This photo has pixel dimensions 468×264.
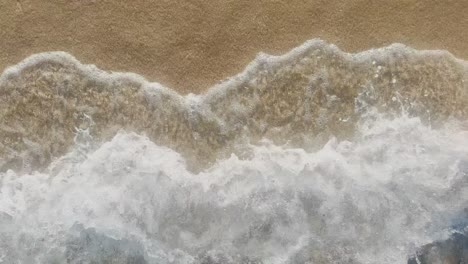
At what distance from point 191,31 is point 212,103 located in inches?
33.3

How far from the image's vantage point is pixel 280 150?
23.7ft

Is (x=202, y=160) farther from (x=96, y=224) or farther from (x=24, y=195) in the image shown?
(x=24, y=195)

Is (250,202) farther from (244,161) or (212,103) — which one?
(212,103)

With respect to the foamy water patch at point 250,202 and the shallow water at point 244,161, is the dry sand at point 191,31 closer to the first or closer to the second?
the shallow water at point 244,161

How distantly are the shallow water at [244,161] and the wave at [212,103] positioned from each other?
12 millimetres

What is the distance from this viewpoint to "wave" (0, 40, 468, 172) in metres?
7.27

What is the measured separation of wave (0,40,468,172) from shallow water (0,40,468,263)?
1 cm

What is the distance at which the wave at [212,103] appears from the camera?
7270 millimetres

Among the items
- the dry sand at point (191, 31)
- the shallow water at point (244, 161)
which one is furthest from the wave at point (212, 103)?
the dry sand at point (191, 31)

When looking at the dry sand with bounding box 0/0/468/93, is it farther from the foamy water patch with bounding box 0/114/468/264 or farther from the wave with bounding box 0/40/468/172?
the foamy water patch with bounding box 0/114/468/264

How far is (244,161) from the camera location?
7.27m

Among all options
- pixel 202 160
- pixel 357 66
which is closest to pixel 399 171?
pixel 357 66

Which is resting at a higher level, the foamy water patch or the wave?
the wave

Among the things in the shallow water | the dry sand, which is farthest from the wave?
the dry sand
